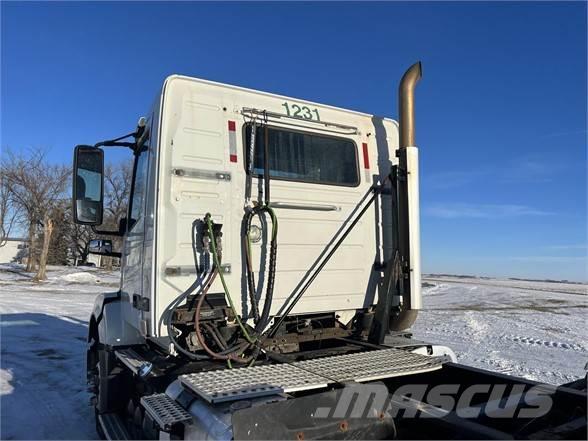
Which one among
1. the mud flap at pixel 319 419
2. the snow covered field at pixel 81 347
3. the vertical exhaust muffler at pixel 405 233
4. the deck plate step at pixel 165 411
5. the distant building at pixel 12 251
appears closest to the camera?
the mud flap at pixel 319 419

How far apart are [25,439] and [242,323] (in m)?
3.02

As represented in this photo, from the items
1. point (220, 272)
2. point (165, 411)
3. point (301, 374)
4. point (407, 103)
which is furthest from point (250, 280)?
point (407, 103)

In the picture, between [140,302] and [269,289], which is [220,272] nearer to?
[269,289]

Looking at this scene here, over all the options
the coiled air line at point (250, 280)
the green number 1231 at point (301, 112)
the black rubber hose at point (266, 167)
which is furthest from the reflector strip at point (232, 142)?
the green number 1231 at point (301, 112)

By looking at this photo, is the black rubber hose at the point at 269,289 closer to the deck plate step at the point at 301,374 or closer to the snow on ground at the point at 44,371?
the deck plate step at the point at 301,374

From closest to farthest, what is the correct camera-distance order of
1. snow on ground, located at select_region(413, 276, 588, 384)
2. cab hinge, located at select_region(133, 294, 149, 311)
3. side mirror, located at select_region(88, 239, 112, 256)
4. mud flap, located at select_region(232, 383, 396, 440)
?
mud flap, located at select_region(232, 383, 396, 440) → cab hinge, located at select_region(133, 294, 149, 311) → side mirror, located at select_region(88, 239, 112, 256) → snow on ground, located at select_region(413, 276, 588, 384)

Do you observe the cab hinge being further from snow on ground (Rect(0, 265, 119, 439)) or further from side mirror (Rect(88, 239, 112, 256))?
snow on ground (Rect(0, 265, 119, 439))

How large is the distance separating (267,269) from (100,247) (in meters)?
2.07

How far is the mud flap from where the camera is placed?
2.07 m

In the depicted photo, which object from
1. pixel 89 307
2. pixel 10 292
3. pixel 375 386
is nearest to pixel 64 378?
pixel 375 386

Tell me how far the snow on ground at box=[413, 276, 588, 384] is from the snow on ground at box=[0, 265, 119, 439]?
226 inches

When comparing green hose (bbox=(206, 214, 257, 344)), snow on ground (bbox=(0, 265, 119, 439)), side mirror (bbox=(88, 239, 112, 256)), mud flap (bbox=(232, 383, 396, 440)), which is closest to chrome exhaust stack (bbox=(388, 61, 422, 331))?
green hose (bbox=(206, 214, 257, 344))

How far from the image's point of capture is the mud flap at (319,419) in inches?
81.4

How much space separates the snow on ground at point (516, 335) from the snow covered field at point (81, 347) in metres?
0.02
